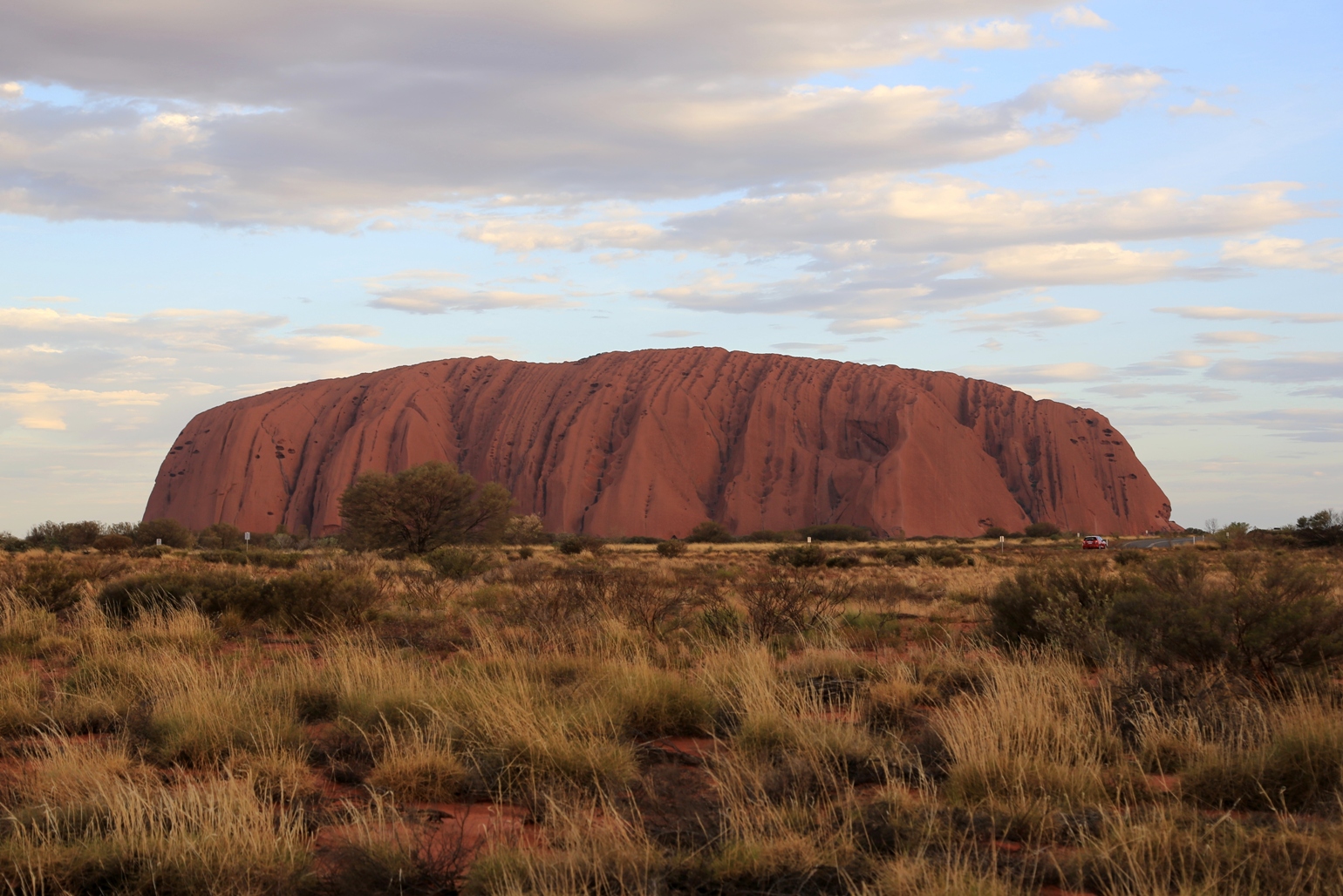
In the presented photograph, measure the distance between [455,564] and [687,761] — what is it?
52.5 ft

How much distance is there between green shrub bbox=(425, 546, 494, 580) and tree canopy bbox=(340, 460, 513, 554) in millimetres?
16015

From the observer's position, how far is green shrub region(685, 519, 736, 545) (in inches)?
2643

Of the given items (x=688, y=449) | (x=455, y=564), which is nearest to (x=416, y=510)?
(x=455, y=564)

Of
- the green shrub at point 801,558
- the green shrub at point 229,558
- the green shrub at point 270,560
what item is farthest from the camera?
the green shrub at point 801,558

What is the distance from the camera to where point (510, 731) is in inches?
199

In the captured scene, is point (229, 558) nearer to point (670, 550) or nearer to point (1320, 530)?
point (670, 550)

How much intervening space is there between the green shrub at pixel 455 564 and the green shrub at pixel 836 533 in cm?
4640

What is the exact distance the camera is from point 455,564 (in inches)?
810

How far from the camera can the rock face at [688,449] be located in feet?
252

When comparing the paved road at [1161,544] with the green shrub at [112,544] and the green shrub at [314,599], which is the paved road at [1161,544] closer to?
the green shrub at [314,599]

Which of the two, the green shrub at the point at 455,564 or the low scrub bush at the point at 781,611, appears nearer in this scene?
the low scrub bush at the point at 781,611

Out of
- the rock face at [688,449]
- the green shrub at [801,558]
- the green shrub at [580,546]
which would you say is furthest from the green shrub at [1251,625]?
the rock face at [688,449]

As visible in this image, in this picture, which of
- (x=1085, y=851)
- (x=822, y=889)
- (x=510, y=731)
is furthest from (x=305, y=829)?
(x=1085, y=851)

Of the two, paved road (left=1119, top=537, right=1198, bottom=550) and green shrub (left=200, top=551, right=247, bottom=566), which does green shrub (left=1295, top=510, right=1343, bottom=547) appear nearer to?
paved road (left=1119, top=537, right=1198, bottom=550)
